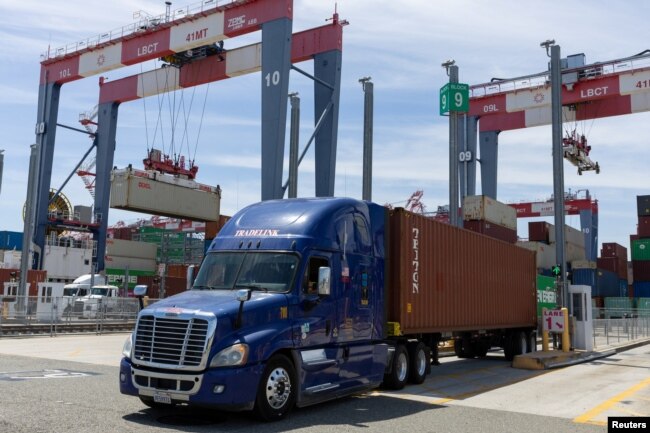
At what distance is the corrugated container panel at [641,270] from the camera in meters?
55.0

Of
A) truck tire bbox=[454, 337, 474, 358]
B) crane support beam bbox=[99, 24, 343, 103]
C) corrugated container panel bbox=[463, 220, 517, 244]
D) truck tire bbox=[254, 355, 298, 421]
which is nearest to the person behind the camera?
truck tire bbox=[254, 355, 298, 421]

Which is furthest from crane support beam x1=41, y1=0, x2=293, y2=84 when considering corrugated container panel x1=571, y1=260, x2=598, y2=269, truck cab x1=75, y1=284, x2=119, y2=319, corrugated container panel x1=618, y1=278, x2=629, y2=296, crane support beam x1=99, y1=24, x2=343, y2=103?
corrugated container panel x1=618, y1=278, x2=629, y2=296

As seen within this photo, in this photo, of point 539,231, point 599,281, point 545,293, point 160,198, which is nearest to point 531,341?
point 545,293

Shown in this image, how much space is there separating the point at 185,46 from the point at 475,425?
101 ft

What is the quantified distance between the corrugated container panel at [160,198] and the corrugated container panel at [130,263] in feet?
121

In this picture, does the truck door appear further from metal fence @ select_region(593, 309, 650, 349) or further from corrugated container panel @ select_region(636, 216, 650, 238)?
corrugated container panel @ select_region(636, 216, 650, 238)

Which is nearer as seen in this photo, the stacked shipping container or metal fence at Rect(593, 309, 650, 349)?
metal fence at Rect(593, 309, 650, 349)

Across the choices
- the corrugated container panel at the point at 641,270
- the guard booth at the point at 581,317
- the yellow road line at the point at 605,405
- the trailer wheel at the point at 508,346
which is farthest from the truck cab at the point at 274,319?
the corrugated container panel at the point at 641,270

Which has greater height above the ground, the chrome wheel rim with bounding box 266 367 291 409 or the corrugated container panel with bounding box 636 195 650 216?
the corrugated container panel with bounding box 636 195 650 216

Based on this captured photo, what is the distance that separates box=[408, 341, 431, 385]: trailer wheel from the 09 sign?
10.1 m

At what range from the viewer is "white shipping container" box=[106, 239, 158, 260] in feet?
247

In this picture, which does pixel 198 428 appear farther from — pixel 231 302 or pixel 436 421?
pixel 436 421

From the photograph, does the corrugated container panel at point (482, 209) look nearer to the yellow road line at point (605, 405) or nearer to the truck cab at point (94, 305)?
the truck cab at point (94, 305)

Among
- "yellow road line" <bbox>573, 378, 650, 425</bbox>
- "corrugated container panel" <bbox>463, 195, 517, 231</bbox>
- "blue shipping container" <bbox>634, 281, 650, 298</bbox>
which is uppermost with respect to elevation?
"corrugated container panel" <bbox>463, 195, 517, 231</bbox>
